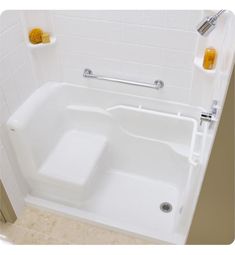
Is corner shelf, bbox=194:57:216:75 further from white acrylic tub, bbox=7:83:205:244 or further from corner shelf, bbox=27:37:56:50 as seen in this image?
corner shelf, bbox=27:37:56:50

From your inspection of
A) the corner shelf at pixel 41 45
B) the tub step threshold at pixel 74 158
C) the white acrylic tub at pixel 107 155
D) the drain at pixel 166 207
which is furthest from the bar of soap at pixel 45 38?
the drain at pixel 166 207

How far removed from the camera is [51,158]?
1.78 m

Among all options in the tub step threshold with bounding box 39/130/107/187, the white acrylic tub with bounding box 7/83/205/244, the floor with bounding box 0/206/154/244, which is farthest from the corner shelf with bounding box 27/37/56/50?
the floor with bounding box 0/206/154/244

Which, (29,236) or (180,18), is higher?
(180,18)

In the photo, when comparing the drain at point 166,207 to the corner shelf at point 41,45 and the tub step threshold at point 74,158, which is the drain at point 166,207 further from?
the corner shelf at point 41,45

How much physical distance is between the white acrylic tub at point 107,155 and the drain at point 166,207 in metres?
0.02

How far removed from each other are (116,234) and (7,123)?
93cm

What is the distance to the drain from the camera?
183 centimetres

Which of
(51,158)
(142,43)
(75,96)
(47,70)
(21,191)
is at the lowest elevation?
(21,191)

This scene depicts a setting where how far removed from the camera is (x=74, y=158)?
179 centimetres

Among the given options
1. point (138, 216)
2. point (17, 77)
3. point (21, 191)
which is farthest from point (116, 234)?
point (17, 77)

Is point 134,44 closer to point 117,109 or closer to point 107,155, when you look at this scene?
point 117,109

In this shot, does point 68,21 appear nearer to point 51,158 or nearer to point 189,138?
point 51,158

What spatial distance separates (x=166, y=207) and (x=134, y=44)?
42.6 inches
